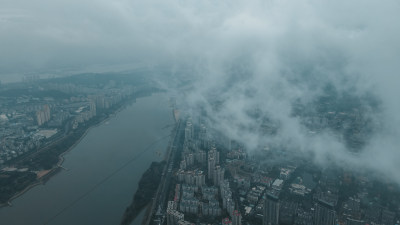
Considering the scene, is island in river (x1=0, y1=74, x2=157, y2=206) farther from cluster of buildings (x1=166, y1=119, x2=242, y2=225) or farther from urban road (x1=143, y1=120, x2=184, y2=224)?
cluster of buildings (x1=166, y1=119, x2=242, y2=225)

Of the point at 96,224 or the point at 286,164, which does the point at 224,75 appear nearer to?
the point at 286,164

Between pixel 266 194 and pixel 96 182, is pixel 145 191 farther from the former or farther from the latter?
pixel 266 194

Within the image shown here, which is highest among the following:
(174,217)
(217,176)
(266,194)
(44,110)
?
(44,110)

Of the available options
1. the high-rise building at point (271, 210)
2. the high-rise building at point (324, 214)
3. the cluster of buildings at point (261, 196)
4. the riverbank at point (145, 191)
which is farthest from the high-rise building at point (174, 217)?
the high-rise building at point (324, 214)

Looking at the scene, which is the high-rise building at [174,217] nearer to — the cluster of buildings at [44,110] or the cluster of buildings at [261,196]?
the cluster of buildings at [261,196]

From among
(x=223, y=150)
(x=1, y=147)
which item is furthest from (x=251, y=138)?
(x=1, y=147)

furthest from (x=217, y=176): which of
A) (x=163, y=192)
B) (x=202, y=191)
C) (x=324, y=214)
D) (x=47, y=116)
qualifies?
(x=47, y=116)
